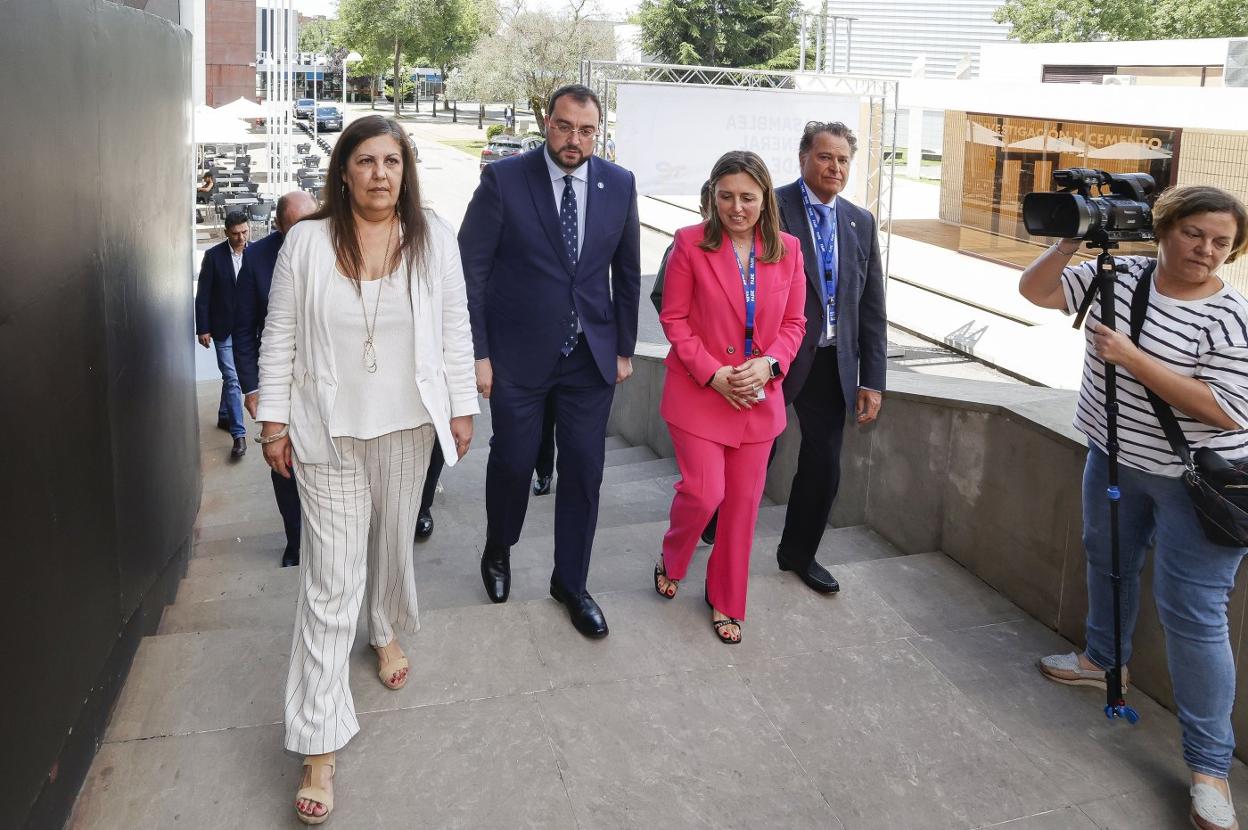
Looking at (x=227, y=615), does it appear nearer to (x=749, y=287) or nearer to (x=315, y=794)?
(x=315, y=794)

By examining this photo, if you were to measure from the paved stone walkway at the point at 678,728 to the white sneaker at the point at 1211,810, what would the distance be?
0.08 metres

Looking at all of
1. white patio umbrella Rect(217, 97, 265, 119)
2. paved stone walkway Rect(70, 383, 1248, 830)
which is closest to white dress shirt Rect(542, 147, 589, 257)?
paved stone walkway Rect(70, 383, 1248, 830)

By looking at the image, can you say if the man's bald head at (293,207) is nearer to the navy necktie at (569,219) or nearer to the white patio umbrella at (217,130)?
the navy necktie at (569,219)

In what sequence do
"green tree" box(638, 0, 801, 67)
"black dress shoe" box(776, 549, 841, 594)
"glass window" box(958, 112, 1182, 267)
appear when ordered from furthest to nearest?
"green tree" box(638, 0, 801, 67) < "glass window" box(958, 112, 1182, 267) < "black dress shoe" box(776, 549, 841, 594)

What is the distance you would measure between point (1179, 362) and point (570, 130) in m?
2.10

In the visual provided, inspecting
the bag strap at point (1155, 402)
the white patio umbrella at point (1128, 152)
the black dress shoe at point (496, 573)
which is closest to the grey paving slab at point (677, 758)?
the black dress shoe at point (496, 573)

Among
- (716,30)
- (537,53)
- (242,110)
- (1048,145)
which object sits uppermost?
(716,30)

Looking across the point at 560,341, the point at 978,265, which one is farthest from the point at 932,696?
the point at 978,265

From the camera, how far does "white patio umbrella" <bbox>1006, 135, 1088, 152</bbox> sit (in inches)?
809

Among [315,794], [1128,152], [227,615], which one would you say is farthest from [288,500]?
[1128,152]

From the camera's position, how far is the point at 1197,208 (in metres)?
3.13

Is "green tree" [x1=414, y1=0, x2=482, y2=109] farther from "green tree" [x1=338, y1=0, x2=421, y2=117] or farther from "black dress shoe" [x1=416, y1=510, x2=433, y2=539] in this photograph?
"black dress shoe" [x1=416, y1=510, x2=433, y2=539]

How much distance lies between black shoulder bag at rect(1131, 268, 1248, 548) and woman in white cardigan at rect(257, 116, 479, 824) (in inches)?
83.5

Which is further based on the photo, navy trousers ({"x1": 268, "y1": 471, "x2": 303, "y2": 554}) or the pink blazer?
navy trousers ({"x1": 268, "y1": 471, "x2": 303, "y2": 554})
